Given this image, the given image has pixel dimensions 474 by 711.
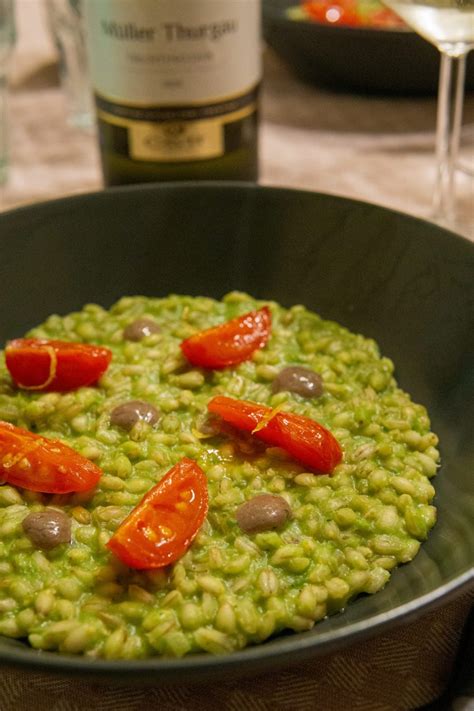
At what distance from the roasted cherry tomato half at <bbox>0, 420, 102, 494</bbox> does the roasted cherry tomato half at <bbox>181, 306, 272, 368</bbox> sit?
0.37 meters

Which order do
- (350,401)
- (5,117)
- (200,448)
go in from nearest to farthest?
1. (200,448)
2. (350,401)
3. (5,117)

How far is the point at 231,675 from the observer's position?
122 centimetres

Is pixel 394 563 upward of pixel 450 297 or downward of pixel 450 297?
downward

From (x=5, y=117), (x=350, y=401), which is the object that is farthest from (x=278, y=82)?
(x=350, y=401)

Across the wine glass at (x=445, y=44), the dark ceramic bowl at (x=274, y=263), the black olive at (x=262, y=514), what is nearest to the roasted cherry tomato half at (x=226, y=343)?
the dark ceramic bowl at (x=274, y=263)

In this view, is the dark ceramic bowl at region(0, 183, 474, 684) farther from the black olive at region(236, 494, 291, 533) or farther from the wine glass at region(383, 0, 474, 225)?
the wine glass at region(383, 0, 474, 225)

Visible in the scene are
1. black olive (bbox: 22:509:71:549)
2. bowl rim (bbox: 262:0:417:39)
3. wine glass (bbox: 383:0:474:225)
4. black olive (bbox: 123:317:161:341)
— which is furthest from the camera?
bowl rim (bbox: 262:0:417:39)

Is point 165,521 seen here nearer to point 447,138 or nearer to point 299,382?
point 299,382

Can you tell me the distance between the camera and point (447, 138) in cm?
276

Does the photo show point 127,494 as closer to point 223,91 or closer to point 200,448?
point 200,448

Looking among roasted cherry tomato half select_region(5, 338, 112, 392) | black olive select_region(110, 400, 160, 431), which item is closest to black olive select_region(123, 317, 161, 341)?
roasted cherry tomato half select_region(5, 338, 112, 392)

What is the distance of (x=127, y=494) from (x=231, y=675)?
476 mm

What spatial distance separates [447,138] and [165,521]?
1717mm

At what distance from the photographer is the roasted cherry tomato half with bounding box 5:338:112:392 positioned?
1.91 meters
